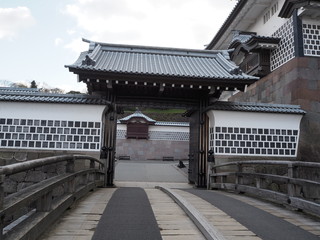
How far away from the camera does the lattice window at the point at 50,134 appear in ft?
29.5

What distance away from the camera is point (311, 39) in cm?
1102

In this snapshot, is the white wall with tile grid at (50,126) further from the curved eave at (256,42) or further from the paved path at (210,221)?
the curved eave at (256,42)

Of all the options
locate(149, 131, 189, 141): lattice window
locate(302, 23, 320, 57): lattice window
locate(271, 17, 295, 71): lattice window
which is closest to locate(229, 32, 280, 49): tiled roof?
locate(271, 17, 295, 71): lattice window

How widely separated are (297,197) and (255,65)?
32.3 feet

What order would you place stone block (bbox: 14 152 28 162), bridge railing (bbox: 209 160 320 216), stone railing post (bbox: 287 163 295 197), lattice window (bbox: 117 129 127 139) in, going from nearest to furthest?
bridge railing (bbox: 209 160 320 216) < stone railing post (bbox: 287 163 295 197) < stone block (bbox: 14 152 28 162) < lattice window (bbox: 117 129 127 139)

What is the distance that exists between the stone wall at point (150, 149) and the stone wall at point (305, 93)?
13438mm

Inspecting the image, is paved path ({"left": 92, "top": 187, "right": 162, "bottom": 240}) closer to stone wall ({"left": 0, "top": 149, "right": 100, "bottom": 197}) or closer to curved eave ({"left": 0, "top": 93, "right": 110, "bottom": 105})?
stone wall ({"left": 0, "top": 149, "right": 100, "bottom": 197})

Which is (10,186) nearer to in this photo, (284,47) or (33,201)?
(33,201)

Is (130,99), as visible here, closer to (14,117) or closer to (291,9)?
(14,117)

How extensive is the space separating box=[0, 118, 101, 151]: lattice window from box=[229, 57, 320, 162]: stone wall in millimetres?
7522

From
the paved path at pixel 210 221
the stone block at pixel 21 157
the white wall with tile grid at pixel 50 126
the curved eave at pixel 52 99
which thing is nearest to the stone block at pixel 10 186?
the stone block at pixel 21 157

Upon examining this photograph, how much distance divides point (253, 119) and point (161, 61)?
452 centimetres

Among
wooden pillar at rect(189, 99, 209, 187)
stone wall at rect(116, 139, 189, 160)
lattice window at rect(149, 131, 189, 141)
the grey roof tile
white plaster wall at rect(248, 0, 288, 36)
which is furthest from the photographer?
lattice window at rect(149, 131, 189, 141)

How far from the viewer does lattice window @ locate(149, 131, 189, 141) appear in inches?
964
